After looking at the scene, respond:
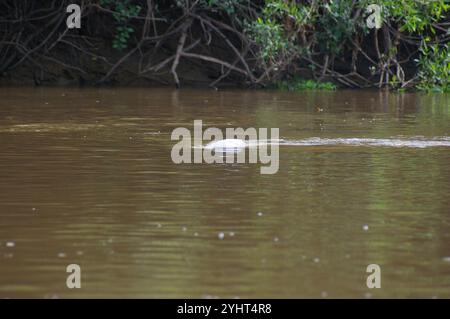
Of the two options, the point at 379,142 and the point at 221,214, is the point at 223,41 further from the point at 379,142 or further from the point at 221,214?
the point at 221,214

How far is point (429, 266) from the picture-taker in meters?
5.97

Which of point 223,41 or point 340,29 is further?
point 223,41

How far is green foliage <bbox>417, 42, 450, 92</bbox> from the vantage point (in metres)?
22.4

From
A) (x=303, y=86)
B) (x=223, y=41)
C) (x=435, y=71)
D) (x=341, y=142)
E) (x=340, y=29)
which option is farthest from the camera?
(x=223, y=41)

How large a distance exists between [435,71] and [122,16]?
6.01 meters

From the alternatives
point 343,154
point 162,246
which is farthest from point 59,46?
point 162,246

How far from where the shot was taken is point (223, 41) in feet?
82.2

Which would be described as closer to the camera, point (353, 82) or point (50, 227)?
point (50, 227)

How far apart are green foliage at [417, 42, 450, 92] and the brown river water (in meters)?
8.71

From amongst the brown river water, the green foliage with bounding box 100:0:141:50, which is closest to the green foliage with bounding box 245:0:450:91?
the green foliage with bounding box 100:0:141:50

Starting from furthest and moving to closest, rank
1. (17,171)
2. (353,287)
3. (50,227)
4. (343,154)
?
(343,154) < (17,171) < (50,227) < (353,287)

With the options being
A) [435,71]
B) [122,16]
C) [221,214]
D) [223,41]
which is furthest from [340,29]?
[221,214]

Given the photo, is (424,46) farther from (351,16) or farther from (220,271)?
(220,271)

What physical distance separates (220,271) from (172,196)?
238 centimetres
